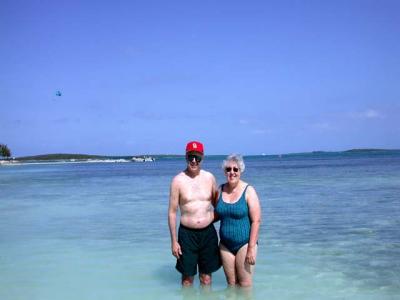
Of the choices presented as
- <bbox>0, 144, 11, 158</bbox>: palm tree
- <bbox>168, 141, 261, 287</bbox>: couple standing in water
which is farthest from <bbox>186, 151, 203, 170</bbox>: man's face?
<bbox>0, 144, 11, 158</bbox>: palm tree

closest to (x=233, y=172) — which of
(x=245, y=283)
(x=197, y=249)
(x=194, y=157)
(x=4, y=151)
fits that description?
(x=194, y=157)

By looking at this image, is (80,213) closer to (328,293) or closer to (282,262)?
(282,262)

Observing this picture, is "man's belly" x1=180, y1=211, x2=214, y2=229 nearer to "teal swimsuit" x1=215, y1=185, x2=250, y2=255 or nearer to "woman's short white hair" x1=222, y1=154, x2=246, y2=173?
"teal swimsuit" x1=215, y1=185, x2=250, y2=255

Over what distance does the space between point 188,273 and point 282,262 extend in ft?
8.13

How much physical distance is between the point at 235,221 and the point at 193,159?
30.9 inches

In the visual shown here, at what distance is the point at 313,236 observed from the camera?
358 inches

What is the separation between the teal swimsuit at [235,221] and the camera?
15.6ft

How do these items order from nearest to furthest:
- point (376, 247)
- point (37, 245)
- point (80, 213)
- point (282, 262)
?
1. point (282, 262)
2. point (376, 247)
3. point (37, 245)
4. point (80, 213)

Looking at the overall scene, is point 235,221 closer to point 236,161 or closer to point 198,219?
point 198,219

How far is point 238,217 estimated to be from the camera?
4805 mm

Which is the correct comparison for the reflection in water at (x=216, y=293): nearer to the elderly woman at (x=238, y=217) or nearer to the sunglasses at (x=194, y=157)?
the elderly woman at (x=238, y=217)

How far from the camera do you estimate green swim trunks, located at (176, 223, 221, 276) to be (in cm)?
506

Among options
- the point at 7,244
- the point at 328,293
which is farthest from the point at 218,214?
the point at 7,244

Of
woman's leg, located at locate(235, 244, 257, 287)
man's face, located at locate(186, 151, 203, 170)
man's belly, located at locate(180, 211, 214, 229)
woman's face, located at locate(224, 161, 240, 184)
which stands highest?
man's face, located at locate(186, 151, 203, 170)
